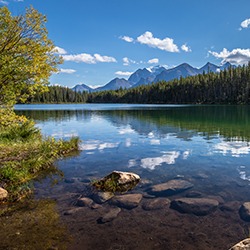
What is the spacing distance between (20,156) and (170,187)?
1044 cm

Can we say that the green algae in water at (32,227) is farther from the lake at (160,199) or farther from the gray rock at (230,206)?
the gray rock at (230,206)

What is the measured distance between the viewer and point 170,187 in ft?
44.1

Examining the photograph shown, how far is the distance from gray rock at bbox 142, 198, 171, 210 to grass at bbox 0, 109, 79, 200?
6.15 meters

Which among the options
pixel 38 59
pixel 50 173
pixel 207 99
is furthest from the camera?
pixel 207 99

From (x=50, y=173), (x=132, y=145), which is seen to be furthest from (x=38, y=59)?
(x=132, y=145)

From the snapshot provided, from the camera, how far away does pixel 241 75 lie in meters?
170

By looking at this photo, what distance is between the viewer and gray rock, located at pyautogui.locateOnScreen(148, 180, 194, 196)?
12797 millimetres

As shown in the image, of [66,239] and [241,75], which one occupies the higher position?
[241,75]

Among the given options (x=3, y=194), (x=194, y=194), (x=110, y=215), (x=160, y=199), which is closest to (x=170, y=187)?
(x=194, y=194)

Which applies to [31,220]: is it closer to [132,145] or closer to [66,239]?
[66,239]

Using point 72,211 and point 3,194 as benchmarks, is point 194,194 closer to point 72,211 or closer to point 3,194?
point 72,211

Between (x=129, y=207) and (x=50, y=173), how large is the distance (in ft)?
24.5

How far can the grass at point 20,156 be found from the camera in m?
13.2

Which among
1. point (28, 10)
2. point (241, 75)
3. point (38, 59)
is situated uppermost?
point (241, 75)
